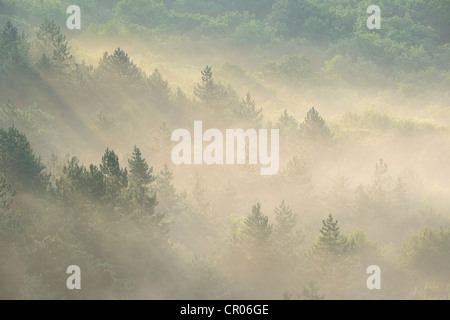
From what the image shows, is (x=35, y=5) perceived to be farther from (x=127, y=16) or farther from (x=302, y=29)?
(x=302, y=29)

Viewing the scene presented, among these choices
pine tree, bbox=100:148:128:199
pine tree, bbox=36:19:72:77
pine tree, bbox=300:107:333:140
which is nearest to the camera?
pine tree, bbox=100:148:128:199

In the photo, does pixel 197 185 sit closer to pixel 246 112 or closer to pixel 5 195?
pixel 246 112

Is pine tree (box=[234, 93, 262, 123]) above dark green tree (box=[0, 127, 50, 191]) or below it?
above

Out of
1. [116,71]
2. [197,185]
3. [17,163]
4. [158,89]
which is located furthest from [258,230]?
[158,89]

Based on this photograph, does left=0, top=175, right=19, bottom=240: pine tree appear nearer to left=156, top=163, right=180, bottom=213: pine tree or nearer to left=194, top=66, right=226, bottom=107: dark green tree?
left=156, top=163, right=180, bottom=213: pine tree

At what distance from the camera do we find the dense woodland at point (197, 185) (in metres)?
39.4

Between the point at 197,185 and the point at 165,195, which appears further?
the point at 197,185

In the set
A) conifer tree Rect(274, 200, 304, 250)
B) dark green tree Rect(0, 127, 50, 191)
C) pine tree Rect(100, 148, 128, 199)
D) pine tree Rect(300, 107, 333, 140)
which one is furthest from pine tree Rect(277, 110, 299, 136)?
dark green tree Rect(0, 127, 50, 191)

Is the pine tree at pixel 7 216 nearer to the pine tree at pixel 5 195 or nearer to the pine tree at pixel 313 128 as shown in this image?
the pine tree at pixel 5 195

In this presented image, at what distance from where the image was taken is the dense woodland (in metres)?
39.4

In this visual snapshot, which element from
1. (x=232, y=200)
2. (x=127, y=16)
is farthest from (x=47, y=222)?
(x=127, y=16)

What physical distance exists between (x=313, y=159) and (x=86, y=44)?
49.3 m

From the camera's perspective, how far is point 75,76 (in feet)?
219

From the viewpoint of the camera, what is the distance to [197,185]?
57.7 m
